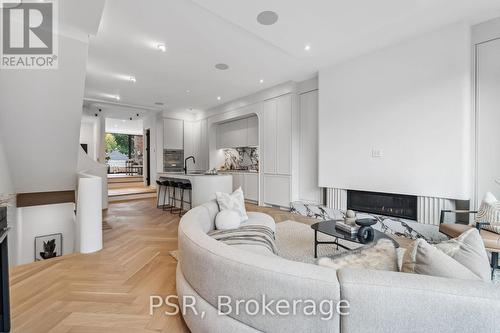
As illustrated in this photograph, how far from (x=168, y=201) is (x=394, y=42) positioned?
6.09 metres

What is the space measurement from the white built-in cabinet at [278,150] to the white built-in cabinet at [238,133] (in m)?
0.85

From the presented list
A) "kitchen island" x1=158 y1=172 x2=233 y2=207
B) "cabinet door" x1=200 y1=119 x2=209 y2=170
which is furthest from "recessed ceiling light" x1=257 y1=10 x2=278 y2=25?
"cabinet door" x1=200 y1=119 x2=209 y2=170

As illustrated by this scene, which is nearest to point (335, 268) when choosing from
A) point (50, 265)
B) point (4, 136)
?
point (50, 265)

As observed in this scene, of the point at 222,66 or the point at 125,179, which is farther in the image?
the point at 125,179

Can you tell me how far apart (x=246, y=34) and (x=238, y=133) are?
4.13 m

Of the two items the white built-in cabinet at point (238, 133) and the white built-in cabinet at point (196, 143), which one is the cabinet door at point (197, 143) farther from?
the white built-in cabinet at point (238, 133)

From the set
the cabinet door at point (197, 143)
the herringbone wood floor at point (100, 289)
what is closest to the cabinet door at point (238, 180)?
the cabinet door at point (197, 143)

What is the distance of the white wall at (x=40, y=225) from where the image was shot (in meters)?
4.17

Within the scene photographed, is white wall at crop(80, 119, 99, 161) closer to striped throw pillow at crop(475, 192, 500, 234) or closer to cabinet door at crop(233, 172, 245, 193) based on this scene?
cabinet door at crop(233, 172, 245, 193)

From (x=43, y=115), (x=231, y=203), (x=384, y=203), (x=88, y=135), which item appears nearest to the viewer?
(x=231, y=203)

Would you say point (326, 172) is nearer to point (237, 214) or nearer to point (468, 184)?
point (468, 184)

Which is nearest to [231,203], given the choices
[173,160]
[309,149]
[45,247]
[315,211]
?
[315,211]

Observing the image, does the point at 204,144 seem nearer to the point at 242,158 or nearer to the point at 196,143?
the point at 196,143

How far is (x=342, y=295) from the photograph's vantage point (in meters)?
0.95
